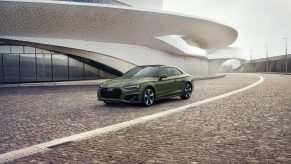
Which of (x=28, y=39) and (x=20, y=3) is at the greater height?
(x=20, y=3)

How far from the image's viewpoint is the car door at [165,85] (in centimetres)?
1151

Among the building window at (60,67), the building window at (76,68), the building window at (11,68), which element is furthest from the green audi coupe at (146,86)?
the building window at (76,68)

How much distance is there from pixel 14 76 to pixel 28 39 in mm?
3575

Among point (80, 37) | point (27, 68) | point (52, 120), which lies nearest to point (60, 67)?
point (27, 68)

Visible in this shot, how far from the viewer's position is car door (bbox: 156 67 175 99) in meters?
11.5

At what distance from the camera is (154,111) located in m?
9.81

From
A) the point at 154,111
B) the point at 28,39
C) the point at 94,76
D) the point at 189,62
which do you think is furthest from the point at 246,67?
the point at 154,111

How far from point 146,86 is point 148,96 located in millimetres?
402

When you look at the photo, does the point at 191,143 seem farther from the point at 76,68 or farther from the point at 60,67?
the point at 76,68

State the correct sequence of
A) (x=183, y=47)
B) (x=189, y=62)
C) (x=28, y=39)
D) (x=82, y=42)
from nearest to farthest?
(x=28, y=39)
(x=82, y=42)
(x=183, y=47)
(x=189, y=62)

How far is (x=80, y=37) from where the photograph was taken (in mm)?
29750

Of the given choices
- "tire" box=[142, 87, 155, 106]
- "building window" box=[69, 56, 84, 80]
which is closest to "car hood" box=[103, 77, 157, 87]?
"tire" box=[142, 87, 155, 106]

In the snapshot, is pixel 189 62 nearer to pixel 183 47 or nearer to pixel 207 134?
pixel 183 47

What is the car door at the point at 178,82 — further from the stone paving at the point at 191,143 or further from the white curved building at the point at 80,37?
the white curved building at the point at 80,37
